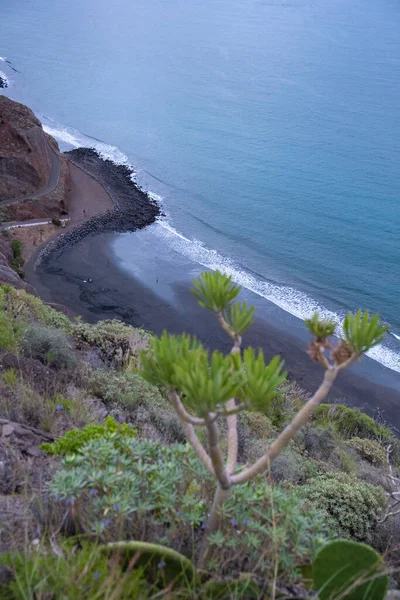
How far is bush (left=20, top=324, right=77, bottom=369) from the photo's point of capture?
7.60 meters

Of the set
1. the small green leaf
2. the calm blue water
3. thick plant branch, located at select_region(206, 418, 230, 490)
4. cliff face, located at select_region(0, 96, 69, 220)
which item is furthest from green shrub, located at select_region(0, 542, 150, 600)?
cliff face, located at select_region(0, 96, 69, 220)

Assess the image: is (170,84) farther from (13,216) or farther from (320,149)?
(13,216)

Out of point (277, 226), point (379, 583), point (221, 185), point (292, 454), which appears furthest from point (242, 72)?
point (379, 583)

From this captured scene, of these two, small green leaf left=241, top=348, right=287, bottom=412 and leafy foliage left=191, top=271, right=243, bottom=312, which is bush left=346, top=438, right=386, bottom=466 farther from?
small green leaf left=241, top=348, right=287, bottom=412

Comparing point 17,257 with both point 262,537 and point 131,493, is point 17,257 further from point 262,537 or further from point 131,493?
point 262,537

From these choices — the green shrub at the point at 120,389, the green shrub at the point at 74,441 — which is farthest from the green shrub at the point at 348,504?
the green shrub at the point at 74,441

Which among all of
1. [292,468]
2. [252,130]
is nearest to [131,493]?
[292,468]

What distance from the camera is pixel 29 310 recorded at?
10.9 m

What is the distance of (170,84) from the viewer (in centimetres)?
6138

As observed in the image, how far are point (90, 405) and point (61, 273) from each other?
19660 millimetres

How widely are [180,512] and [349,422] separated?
445 inches

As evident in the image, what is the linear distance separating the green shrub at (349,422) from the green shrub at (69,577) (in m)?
10.5

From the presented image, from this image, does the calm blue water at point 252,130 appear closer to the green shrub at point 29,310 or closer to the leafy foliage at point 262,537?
the green shrub at point 29,310

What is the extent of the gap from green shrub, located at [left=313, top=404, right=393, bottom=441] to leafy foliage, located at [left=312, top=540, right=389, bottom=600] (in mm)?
10128
